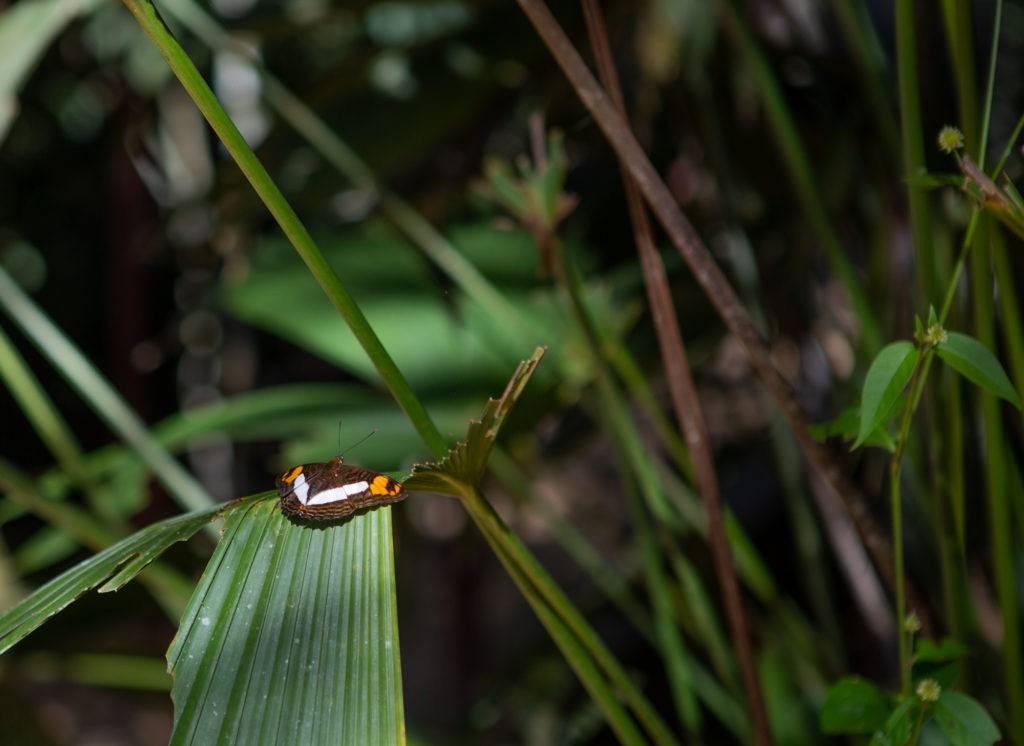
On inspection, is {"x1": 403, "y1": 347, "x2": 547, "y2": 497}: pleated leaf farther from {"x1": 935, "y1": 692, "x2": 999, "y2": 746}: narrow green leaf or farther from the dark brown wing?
{"x1": 935, "y1": 692, "x2": 999, "y2": 746}: narrow green leaf

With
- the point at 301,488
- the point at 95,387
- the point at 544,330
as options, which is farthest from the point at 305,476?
the point at 544,330

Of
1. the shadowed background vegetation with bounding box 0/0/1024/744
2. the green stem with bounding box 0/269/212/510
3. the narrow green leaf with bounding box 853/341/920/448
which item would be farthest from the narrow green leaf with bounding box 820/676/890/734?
the green stem with bounding box 0/269/212/510

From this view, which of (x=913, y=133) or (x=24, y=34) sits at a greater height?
(x=24, y=34)

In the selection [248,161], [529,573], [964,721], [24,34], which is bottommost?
[964,721]

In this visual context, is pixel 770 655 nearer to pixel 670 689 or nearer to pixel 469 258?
pixel 670 689

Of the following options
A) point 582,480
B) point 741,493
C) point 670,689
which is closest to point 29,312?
point 670,689

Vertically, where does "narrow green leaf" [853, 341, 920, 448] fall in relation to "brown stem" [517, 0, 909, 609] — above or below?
below

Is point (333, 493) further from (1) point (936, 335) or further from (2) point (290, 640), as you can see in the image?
(1) point (936, 335)
